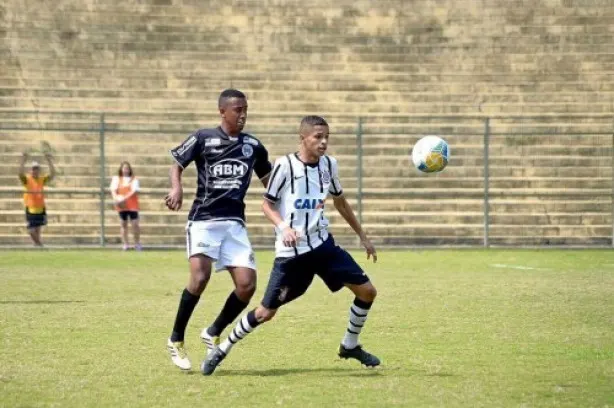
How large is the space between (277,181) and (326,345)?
2079 mm

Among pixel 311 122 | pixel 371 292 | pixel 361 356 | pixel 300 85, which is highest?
pixel 300 85

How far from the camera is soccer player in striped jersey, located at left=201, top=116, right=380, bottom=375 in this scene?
29.1 ft

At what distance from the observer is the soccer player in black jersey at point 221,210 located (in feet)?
30.0

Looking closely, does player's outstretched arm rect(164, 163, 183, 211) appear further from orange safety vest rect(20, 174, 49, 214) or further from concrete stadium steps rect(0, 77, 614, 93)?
concrete stadium steps rect(0, 77, 614, 93)

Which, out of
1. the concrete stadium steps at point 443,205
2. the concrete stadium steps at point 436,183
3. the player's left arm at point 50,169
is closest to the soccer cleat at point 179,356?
the player's left arm at point 50,169

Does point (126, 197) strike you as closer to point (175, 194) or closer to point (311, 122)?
point (175, 194)

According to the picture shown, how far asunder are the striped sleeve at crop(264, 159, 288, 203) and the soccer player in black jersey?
34 cm

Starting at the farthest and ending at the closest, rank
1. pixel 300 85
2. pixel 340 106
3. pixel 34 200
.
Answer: pixel 300 85 < pixel 340 106 < pixel 34 200

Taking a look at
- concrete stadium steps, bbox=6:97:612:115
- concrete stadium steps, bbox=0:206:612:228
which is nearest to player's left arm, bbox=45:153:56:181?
concrete stadium steps, bbox=0:206:612:228

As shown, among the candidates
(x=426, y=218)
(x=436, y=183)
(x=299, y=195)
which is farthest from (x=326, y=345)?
(x=436, y=183)

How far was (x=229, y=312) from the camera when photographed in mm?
9242

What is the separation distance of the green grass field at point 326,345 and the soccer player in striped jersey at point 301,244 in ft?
1.41

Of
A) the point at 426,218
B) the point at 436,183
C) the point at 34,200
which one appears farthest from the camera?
the point at 436,183

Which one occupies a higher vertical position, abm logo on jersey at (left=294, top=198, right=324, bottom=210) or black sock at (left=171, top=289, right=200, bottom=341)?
abm logo on jersey at (left=294, top=198, right=324, bottom=210)
